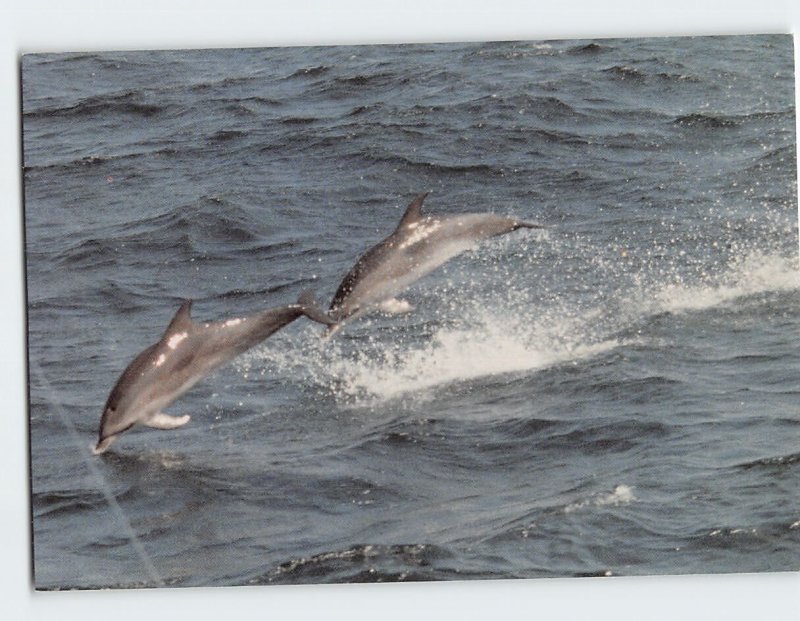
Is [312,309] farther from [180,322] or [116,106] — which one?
[116,106]

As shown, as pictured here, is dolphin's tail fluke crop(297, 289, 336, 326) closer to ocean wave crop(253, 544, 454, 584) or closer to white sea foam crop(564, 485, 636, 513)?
ocean wave crop(253, 544, 454, 584)

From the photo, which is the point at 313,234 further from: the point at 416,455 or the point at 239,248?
the point at 416,455

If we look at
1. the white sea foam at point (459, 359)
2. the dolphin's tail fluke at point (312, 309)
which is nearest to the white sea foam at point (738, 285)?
the white sea foam at point (459, 359)

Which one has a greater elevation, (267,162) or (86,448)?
(267,162)

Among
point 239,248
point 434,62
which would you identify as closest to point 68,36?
point 239,248

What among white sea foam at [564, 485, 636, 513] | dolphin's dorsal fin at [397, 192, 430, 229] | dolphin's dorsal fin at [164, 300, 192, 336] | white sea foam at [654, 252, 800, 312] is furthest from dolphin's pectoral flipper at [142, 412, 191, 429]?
white sea foam at [654, 252, 800, 312]

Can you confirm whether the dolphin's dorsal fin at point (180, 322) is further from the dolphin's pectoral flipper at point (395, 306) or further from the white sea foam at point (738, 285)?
the white sea foam at point (738, 285)
